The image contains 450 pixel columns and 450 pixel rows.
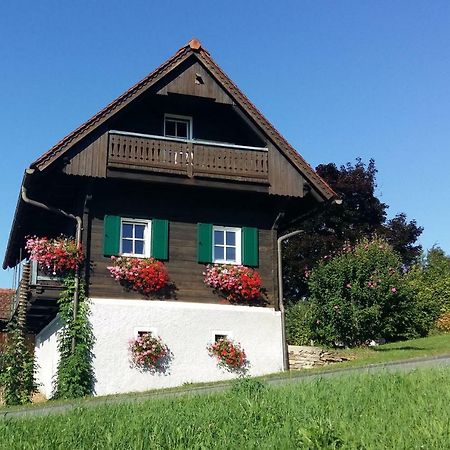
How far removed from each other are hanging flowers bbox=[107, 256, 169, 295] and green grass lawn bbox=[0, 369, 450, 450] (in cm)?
828

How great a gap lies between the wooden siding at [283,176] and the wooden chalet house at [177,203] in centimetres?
3

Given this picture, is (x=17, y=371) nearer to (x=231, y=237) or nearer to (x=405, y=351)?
(x=231, y=237)

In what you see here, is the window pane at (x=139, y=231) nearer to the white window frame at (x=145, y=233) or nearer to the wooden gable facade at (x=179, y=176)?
the white window frame at (x=145, y=233)

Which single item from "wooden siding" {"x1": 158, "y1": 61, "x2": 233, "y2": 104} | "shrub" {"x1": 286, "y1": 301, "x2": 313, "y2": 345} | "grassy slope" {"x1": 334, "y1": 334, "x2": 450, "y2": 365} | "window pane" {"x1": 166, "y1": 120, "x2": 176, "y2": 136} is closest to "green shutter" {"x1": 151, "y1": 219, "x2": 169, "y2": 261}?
"window pane" {"x1": 166, "y1": 120, "x2": 176, "y2": 136}

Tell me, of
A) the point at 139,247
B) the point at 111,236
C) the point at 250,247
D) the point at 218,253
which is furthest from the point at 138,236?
the point at 250,247

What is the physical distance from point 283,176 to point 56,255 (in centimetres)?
638

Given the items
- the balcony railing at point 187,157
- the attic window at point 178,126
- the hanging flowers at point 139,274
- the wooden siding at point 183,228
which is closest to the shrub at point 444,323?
the wooden siding at point 183,228

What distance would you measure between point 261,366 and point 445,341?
812 centimetres

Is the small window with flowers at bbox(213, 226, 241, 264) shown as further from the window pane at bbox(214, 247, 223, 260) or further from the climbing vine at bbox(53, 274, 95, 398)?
the climbing vine at bbox(53, 274, 95, 398)

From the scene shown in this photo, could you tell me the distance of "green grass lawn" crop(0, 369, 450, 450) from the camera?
7125 mm

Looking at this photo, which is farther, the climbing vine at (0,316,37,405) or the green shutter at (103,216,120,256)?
the green shutter at (103,216,120,256)

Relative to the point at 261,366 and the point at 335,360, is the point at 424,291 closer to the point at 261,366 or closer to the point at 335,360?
the point at 335,360

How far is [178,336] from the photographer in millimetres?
18953

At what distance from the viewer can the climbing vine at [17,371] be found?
18.0 m
